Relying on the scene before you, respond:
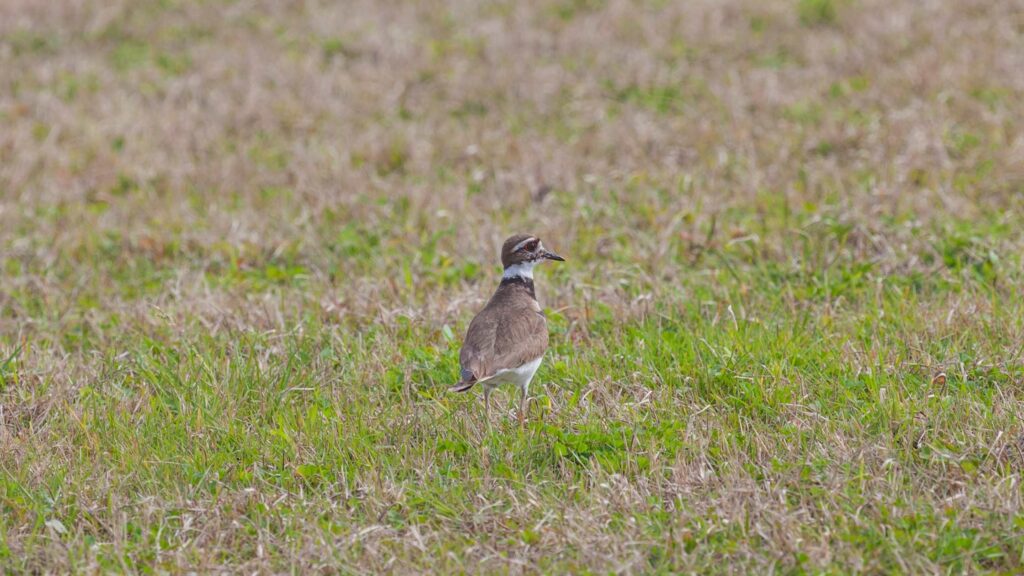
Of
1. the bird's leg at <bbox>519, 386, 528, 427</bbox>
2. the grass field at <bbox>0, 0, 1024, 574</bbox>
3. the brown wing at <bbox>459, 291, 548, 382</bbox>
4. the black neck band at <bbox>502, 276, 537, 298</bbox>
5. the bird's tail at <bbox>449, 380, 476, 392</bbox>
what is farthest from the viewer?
the black neck band at <bbox>502, 276, 537, 298</bbox>

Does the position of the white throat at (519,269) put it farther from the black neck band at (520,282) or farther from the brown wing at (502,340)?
the brown wing at (502,340)

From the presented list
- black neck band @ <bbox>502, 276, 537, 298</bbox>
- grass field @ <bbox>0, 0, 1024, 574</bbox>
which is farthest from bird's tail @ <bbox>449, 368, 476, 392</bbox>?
black neck band @ <bbox>502, 276, 537, 298</bbox>

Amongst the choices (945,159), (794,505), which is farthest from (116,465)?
(945,159)

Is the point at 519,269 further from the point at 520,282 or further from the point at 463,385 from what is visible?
the point at 463,385

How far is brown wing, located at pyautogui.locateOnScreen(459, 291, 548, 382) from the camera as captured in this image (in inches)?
245

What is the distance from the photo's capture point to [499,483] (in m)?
5.75

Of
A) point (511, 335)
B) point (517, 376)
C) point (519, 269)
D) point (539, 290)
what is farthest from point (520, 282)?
point (539, 290)

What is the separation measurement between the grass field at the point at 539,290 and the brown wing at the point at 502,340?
34 centimetres

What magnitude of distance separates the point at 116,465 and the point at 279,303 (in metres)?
2.57

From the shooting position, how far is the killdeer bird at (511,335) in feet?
20.5

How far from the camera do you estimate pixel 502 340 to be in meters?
6.36

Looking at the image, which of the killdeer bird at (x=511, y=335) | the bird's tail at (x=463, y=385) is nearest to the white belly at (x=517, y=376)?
the killdeer bird at (x=511, y=335)

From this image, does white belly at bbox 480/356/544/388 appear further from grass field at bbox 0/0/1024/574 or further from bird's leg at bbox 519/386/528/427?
grass field at bbox 0/0/1024/574

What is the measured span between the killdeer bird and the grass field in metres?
0.28
